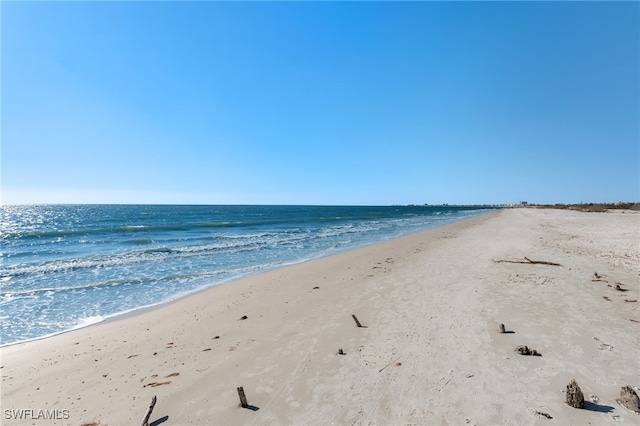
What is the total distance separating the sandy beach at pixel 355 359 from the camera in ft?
12.6

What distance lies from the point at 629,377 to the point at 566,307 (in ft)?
10.5

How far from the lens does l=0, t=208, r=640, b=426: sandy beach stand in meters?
3.85

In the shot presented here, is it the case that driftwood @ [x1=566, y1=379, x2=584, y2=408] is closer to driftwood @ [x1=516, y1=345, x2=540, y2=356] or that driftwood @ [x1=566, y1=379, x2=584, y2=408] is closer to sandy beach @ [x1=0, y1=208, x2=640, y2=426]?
sandy beach @ [x1=0, y1=208, x2=640, y2=426]

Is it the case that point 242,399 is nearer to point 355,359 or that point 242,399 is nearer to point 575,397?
point 355,359

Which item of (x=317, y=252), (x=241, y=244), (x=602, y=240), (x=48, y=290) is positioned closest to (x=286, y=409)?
(x=48, y=290)

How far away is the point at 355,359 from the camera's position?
5.03 m

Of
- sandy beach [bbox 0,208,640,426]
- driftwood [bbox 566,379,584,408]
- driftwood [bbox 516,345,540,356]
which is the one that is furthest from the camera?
driftwood [bbox 516,345,540,356]

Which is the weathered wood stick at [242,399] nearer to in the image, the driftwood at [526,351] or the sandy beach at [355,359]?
the sandy beach at [355,359]

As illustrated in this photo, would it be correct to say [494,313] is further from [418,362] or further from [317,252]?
[317,252]

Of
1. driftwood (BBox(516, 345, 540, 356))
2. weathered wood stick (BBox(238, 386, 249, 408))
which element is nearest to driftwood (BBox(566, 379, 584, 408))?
driftwood (BBox(516, 345, 540, 356))

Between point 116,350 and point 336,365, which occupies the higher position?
point 336,365

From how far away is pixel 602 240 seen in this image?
1712cm

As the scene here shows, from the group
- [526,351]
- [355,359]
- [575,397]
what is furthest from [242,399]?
[526,351]

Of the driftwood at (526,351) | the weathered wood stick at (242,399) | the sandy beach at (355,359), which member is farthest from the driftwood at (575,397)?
the weathered wood stick at (242,399)
